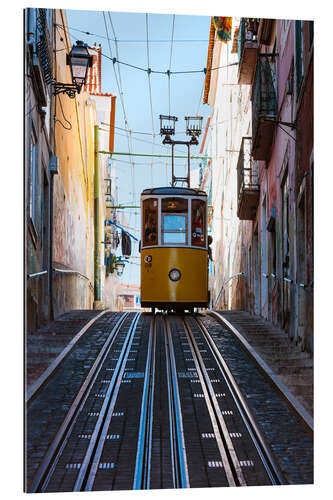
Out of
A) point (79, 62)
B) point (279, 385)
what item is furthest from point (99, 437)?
point (79, 62)

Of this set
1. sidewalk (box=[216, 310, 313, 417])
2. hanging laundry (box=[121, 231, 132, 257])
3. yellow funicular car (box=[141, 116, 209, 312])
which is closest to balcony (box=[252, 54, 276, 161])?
yellow funicular car (box=[141, 116, 209, 312])

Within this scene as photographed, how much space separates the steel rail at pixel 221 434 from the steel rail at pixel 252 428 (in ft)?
0.55

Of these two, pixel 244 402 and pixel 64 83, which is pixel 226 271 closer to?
pixel 64 83

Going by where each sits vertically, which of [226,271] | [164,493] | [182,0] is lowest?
[164,493]

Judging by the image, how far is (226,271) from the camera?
598 inches

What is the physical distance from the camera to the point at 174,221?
1242cm

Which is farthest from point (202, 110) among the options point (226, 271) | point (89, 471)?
point (226, 271)

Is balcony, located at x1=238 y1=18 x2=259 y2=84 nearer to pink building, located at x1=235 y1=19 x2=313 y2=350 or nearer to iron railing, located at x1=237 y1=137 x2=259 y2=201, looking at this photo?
pink building, located at x1=235 y1=19 x2=313 y2=350

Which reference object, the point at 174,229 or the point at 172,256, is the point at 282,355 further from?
the point at 174,229

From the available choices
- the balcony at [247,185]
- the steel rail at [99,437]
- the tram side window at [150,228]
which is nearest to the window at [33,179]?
the steel rail at [99,437]

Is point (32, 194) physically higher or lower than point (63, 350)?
higher

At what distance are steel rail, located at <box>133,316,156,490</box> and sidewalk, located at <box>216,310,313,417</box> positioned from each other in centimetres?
114

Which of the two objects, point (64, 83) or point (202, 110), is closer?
point (202, 110)
